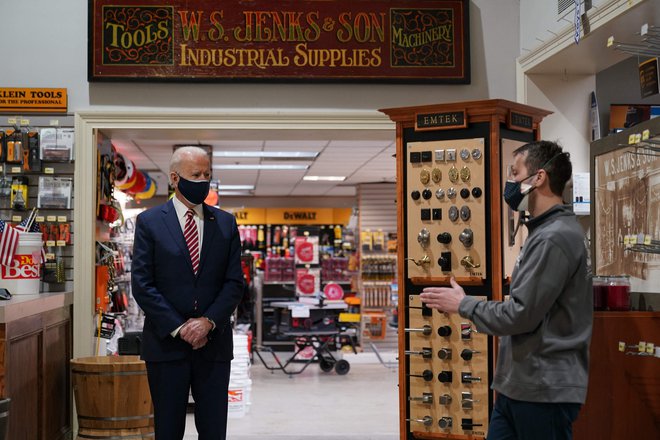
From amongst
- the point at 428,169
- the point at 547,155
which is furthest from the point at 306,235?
the point at 547,155

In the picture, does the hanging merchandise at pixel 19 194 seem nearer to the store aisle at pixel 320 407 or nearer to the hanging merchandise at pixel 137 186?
the store aisle at pixel 320 407

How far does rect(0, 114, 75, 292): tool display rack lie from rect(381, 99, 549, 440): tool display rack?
8.18ft

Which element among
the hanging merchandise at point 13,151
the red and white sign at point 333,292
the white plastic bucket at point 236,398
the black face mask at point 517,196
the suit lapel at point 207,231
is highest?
the hanging merchandise at point 13,151

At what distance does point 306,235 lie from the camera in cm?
1261

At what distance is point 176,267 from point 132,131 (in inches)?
98.1

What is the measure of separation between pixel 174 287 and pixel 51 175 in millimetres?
2448

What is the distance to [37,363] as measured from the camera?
15.7 ft

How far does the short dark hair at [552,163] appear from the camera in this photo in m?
2.72

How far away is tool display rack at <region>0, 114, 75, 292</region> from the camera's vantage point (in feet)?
18.3

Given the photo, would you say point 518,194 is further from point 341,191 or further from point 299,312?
point 341,191

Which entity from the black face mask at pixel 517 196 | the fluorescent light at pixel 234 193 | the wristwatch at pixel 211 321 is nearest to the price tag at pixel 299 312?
the wristwatch at pixel 211 321

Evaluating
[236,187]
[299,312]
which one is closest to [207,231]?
[299,312]

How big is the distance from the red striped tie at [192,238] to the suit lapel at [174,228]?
21mm

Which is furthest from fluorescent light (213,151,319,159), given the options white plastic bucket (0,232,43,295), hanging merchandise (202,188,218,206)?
white plastic bucket (0,232,43,295)
